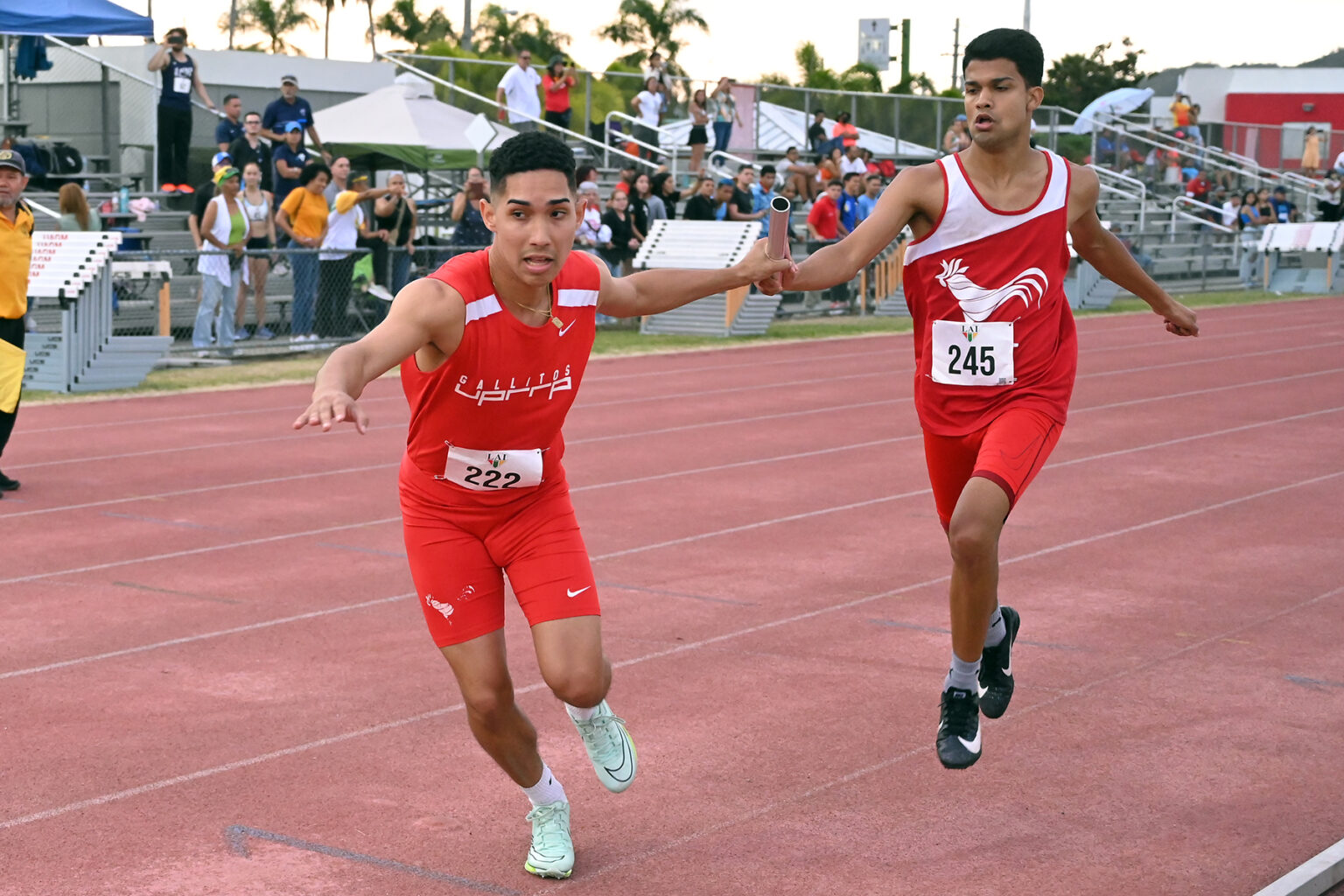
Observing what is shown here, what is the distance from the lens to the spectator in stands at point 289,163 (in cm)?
1927

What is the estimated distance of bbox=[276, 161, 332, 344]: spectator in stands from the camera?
1755cm

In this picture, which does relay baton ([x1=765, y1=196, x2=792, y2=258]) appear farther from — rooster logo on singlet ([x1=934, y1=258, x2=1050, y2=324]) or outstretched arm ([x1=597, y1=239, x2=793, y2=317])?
rooster logo on singlet ([x1=934, y1=258, x2=1050, y2=324])

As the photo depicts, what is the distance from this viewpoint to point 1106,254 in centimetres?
582

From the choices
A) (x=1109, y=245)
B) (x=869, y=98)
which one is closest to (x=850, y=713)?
(x=1109, y=245)

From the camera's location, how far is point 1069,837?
4926 millimetres

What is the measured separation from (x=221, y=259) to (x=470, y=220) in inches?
146

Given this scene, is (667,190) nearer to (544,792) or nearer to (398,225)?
(398,225)

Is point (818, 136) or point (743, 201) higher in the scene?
point (818, 136)

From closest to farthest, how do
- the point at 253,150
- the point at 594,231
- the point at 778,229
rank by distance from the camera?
the point at 778,229
the point at 253,150
the point at 594,231

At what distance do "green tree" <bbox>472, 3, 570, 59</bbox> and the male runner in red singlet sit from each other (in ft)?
169

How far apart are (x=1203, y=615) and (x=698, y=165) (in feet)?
65.0

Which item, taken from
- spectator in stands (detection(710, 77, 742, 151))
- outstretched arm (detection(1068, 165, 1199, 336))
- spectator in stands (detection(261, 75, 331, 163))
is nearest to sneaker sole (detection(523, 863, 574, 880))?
outstretched arm (detection(1068, 165, 1199, 336))

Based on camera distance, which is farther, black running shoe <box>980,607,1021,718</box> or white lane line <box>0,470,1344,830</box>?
black running shoe <box>980,607,1021,718</box>

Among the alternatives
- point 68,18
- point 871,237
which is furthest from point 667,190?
point 871,237
